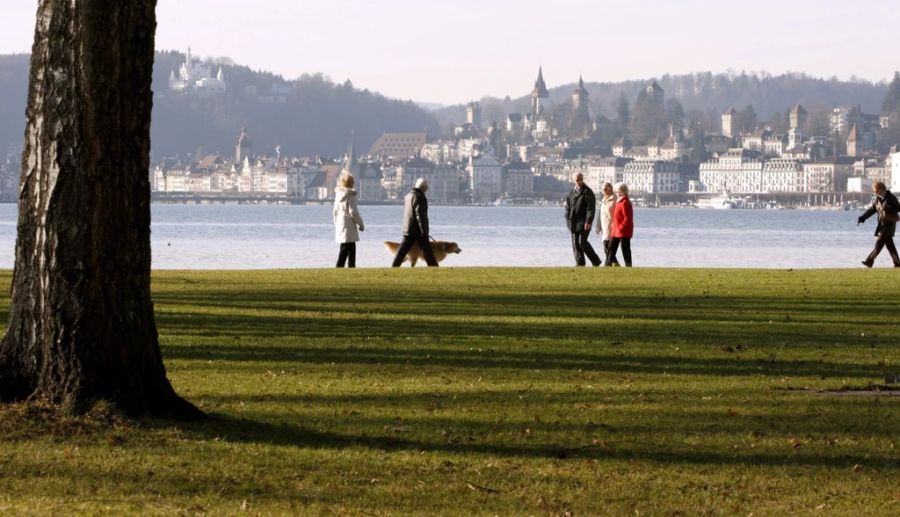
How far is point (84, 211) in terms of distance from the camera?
829cm

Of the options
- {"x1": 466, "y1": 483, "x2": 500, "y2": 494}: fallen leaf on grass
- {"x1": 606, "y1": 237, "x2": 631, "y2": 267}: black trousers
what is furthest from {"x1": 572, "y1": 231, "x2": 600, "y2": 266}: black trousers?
{"x1": 466, "y1": 483, "x2": 500, "y2": 494}: fallen leaf on grass

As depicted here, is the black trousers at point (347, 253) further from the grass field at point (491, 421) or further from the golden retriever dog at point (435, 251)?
the grass field at point (491, 421)

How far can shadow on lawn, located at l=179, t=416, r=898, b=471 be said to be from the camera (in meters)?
8.31

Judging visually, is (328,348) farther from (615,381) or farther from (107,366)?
(107,366)

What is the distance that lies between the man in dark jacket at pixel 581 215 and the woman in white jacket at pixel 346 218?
2.88 metres

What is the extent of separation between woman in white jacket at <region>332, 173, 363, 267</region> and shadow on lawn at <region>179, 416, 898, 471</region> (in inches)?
662

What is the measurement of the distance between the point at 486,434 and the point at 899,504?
7.06ft

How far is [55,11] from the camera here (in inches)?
325

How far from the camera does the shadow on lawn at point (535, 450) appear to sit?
8312 millimetres

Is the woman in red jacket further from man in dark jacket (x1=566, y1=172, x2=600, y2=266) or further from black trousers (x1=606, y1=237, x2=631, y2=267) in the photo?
man in dark jacket (x1=566, y1=172, x2=600, y2=266)

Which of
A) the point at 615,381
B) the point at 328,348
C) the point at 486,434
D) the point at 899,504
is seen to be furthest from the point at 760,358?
the point at 899,504

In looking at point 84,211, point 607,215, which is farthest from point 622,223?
point 84,211

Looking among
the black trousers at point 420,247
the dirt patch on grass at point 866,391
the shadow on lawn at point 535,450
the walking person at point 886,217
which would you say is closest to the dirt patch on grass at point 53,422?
the shadow on lawn at point 535,450

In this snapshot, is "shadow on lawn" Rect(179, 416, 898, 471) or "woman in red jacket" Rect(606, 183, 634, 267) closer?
"shadow on lawn" Rect(179, 416, 898, 471)
